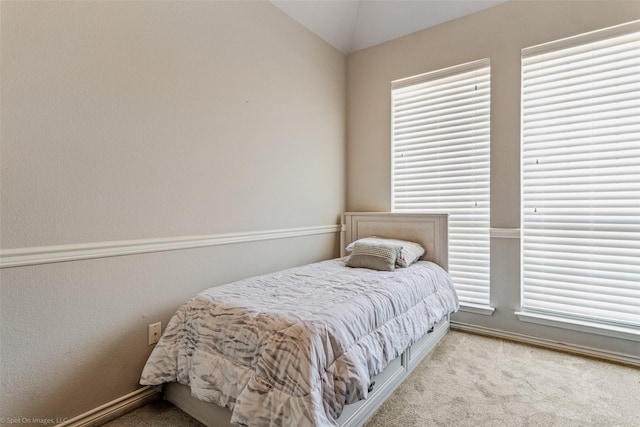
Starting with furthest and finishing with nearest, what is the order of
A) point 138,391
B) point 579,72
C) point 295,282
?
point 579,72
point 295,282
point 138,391

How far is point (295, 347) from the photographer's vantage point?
3.99 feet

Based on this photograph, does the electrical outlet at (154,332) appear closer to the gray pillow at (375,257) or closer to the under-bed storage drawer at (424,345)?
the gray pillow at (375,257)

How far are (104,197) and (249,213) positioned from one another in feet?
3.16

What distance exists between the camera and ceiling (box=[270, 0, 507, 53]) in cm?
270

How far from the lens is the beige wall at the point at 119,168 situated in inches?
53.2

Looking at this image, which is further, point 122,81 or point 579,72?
point 579,72

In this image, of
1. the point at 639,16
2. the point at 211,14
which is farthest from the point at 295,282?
the point at 639,16

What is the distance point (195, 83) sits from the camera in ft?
6.51

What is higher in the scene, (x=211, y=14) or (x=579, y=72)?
(x=211, y=14)

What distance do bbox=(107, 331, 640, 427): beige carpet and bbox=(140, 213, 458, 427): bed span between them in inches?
4.1

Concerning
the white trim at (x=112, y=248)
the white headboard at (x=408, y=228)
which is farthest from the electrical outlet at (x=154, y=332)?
the white headboard at (x=408, y=228)

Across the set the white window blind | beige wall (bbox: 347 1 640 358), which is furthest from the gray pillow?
the white window blind

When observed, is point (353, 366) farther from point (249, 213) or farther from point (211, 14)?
point (211, 14)

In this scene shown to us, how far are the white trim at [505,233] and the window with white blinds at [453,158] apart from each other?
0.19 feet
